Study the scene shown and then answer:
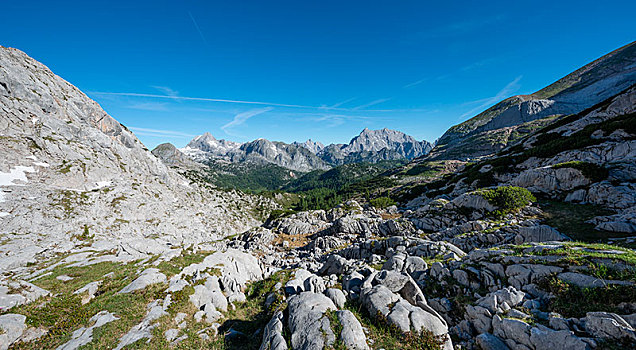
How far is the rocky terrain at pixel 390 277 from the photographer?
34.1ft

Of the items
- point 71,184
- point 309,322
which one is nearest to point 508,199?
point 309,322

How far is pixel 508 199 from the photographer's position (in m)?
31.9

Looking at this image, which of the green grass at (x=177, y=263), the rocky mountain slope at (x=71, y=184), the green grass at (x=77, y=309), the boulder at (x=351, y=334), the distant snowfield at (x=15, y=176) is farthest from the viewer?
the distant snowfield at (x=15, y=176)

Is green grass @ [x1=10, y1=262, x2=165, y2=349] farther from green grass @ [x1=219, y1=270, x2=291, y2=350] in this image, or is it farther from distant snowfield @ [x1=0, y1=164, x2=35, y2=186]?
distant snowfield @ [x1=0, y1=164, x2=35, y2=186]

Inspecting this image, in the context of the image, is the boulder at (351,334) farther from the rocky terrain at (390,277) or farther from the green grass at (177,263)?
the green grass at (177,263)

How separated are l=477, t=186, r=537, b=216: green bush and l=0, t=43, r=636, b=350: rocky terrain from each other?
8.2 inches

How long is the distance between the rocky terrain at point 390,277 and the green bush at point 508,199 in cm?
21

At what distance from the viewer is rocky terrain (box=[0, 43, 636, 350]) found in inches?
410

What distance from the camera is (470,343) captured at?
410 inches

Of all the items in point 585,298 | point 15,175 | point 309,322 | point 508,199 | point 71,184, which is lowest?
point 309,322

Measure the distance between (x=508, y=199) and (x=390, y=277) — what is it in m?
29.7

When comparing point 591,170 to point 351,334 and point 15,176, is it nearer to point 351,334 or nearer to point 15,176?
point 351,334

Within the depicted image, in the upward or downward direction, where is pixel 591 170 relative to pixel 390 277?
upward

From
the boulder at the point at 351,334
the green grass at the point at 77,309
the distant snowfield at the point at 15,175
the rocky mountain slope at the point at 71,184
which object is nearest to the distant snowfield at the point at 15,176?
the distant snowfield at the point at 15,175
